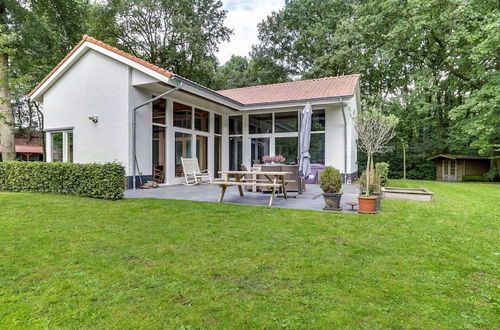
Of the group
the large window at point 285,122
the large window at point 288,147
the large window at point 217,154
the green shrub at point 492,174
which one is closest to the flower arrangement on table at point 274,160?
the large window at point 288,147

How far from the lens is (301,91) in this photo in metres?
13.2

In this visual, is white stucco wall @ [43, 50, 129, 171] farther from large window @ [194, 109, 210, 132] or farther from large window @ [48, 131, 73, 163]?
large window @ [194, 109, 210, 132]

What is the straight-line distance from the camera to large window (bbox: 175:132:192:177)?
10.3 m

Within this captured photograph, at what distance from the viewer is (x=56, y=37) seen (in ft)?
45.5

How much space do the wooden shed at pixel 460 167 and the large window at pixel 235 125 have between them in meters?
12.2

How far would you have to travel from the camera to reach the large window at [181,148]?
10273 mm

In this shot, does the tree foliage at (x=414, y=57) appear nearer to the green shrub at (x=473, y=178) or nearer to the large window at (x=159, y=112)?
the green shrub at (x=473, y=178)

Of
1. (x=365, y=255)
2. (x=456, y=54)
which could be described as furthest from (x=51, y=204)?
(x=456, y=54)

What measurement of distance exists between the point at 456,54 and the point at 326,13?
Answer: 1036 cm

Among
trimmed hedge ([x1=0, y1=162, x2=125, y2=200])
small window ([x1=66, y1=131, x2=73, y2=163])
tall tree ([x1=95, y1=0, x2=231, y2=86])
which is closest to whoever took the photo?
trimmed hedge ([x1=0, y1=162, x2=125, y2=200])

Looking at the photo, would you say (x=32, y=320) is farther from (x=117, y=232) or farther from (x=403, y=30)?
(x=403, y=30)

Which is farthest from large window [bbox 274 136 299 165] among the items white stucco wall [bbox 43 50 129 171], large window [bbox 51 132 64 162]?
large window [bbox 51 132 64 162]

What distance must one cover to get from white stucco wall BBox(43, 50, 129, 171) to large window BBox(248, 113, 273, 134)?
19.7ft

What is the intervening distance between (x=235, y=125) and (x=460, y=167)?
13716 millimetres
